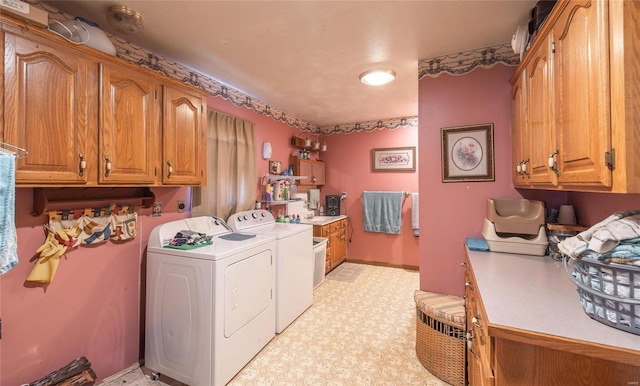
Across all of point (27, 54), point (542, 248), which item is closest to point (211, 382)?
point (27, 54)

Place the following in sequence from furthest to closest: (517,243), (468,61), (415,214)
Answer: (415,214), (468,61), (517,243)

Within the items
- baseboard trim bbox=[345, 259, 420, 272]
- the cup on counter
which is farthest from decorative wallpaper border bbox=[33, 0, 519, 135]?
baseboard trim bbox=[345, 259, 420, 272]

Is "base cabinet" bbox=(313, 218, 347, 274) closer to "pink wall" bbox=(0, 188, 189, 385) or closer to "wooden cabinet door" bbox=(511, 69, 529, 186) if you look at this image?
"pink wall" bbox=(0, 188, 189, 385)

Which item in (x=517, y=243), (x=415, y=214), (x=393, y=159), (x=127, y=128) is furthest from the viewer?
(x=393, y=159)

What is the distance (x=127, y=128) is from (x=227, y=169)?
1135 mm

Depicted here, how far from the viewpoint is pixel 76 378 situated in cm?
157

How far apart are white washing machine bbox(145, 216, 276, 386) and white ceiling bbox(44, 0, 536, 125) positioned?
56.2 inches

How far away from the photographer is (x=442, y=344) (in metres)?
1.80

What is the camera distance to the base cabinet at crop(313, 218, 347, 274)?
3830 mm

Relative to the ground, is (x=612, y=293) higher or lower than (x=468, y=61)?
lower

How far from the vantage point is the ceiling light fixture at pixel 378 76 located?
2451 mm

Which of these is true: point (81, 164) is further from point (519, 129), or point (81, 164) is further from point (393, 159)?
point (393, 159)

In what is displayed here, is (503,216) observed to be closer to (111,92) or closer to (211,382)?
(211,382)

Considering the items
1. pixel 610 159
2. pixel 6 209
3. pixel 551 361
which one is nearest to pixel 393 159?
pixel 610 159
